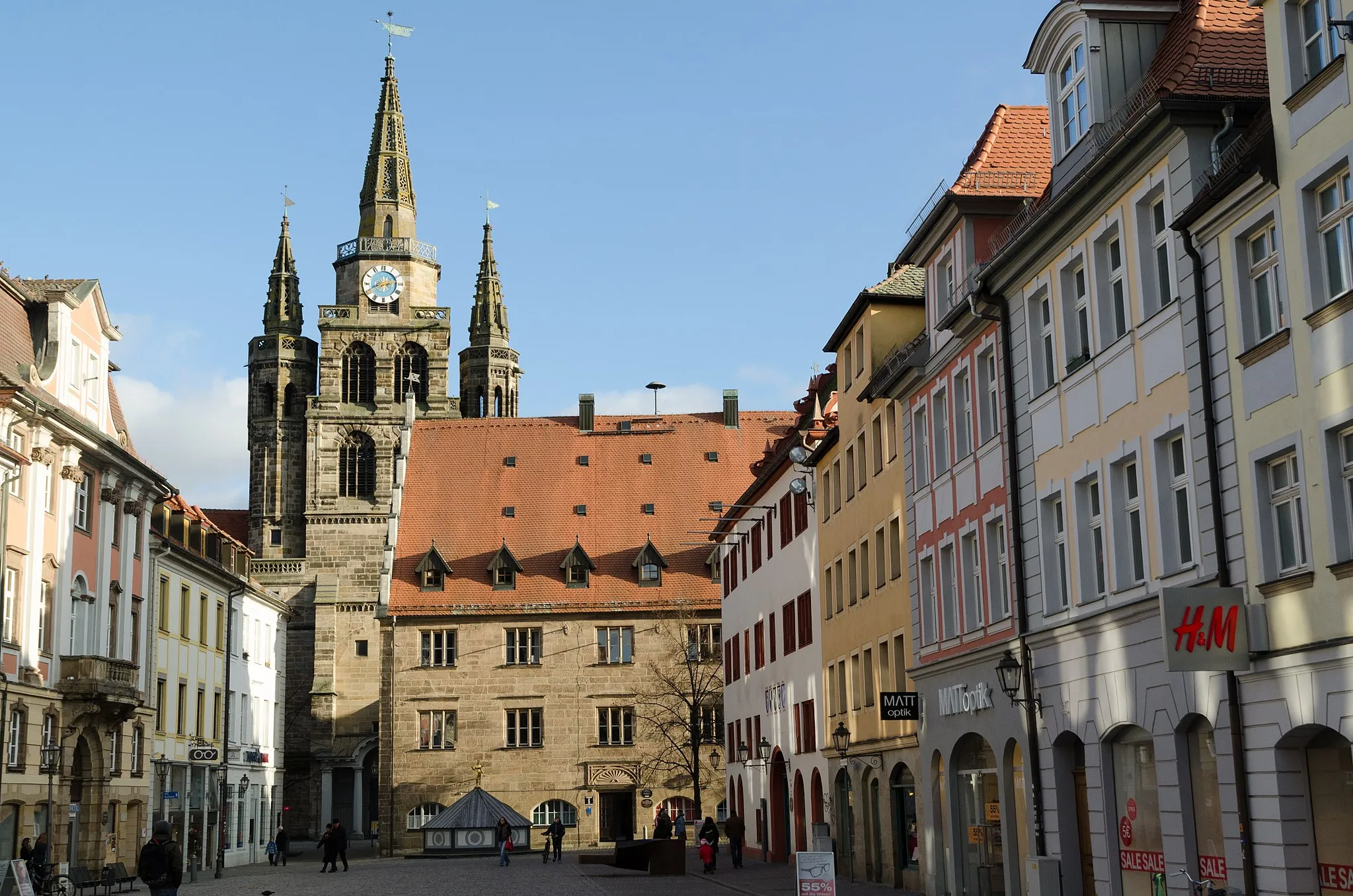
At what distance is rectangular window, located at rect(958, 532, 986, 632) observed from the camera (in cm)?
2636

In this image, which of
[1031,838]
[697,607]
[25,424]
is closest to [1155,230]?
[1031,838]

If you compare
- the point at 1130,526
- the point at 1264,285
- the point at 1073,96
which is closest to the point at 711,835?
the point at 1130,526

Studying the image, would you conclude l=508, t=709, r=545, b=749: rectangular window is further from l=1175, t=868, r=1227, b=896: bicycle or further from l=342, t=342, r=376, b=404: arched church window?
l=1175, t=868, r=1227, b=896: bicycle

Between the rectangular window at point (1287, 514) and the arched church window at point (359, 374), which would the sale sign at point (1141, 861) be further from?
the arched church window at point (359, 374)

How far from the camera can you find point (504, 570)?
7056cm

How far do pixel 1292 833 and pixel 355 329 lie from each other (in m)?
79.9

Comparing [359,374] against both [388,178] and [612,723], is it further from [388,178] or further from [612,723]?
[612,723]

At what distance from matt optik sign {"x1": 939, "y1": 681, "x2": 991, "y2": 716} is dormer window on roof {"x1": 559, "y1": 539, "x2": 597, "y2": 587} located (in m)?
43.2

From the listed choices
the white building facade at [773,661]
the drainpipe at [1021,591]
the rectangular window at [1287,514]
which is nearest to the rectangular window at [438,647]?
the white building facade at [773,661]

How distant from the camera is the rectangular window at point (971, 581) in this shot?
2636cm

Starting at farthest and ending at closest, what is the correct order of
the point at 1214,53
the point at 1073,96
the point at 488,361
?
1. the point at 488,361
2. the point at 1073,96
3. the point at 1214,53

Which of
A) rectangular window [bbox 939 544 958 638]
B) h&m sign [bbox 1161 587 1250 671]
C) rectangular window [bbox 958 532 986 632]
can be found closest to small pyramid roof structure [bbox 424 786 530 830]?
rectangular window [bbox 939 544 958 638]

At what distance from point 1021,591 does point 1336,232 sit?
9.34 meters

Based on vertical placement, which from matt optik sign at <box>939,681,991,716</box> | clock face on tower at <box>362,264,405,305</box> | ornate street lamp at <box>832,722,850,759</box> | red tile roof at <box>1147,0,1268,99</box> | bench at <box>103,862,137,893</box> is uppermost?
clock face on tower at <box>362,264,405,305</box>
